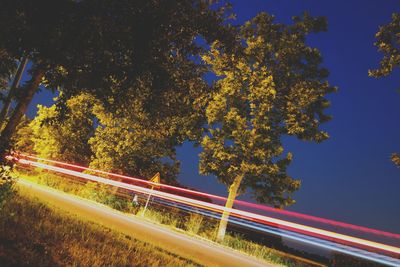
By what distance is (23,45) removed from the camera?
18.5 feet

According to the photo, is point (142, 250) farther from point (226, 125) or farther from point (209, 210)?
point (226, 125)

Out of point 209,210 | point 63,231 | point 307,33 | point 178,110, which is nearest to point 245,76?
point 307,33

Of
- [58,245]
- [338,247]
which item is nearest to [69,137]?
[338,247]

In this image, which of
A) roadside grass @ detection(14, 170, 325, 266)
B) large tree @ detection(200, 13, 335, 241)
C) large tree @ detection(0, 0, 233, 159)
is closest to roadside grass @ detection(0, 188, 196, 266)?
large tree @ detection(0, 0, 233, 159)

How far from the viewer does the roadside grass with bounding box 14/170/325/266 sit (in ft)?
56.7

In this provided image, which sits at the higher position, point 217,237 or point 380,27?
point 380,27

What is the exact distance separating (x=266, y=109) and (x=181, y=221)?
876 centimetres

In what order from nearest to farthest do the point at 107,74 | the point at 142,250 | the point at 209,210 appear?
the point at 107,74, the point at 142,250, the point at 209,210

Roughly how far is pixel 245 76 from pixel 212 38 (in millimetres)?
18619

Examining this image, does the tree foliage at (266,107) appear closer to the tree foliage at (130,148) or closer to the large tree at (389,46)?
the tree foliage at (130,148)

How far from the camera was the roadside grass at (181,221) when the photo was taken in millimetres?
17284

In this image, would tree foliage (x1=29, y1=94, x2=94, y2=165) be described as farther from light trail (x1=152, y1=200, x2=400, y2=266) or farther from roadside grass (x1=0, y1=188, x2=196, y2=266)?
roadside grass (x1=0, y1=188, x2=196, y2=266)

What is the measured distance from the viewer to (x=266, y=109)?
25.4 metres

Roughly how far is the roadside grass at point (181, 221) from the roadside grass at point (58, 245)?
26.4ft
